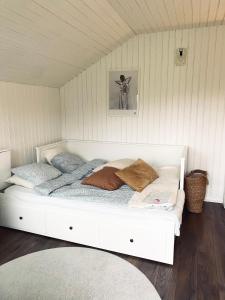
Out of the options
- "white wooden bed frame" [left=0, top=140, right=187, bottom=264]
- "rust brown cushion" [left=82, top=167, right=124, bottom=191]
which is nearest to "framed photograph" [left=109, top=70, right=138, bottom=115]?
"rust brown cushion" [left=82, top=167, right=124, bottom=191]

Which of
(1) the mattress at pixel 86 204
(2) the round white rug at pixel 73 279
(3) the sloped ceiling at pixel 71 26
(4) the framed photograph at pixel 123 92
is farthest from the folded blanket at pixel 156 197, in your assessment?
(3) the sloped ceiling at pixel 71 26

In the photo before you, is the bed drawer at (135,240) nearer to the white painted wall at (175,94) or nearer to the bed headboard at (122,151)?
the bed headboard at (122,151)

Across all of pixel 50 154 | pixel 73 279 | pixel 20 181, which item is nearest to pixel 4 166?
pixel 20 181

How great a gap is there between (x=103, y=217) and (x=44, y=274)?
0.99 meters

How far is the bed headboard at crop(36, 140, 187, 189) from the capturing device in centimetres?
335

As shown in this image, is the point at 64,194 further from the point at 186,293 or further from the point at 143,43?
the point at 143,43

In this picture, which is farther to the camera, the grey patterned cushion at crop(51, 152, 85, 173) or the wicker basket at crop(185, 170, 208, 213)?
the grey patterned cushion at crop(51, 152, 85, 173)

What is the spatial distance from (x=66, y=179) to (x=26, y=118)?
3.31ft

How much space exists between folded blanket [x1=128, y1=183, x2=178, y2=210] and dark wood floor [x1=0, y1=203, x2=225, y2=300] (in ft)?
1.63

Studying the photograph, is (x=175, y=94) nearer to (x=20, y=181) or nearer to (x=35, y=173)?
(x=35, y=173)

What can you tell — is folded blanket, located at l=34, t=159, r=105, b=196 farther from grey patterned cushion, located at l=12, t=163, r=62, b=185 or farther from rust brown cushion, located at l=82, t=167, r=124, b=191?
rust brown cushion, located at l=82, t=167, r=124, b=191

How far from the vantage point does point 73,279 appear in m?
1.25

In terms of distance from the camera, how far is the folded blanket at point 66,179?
2477 millimetres

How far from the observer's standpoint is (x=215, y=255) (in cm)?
222
